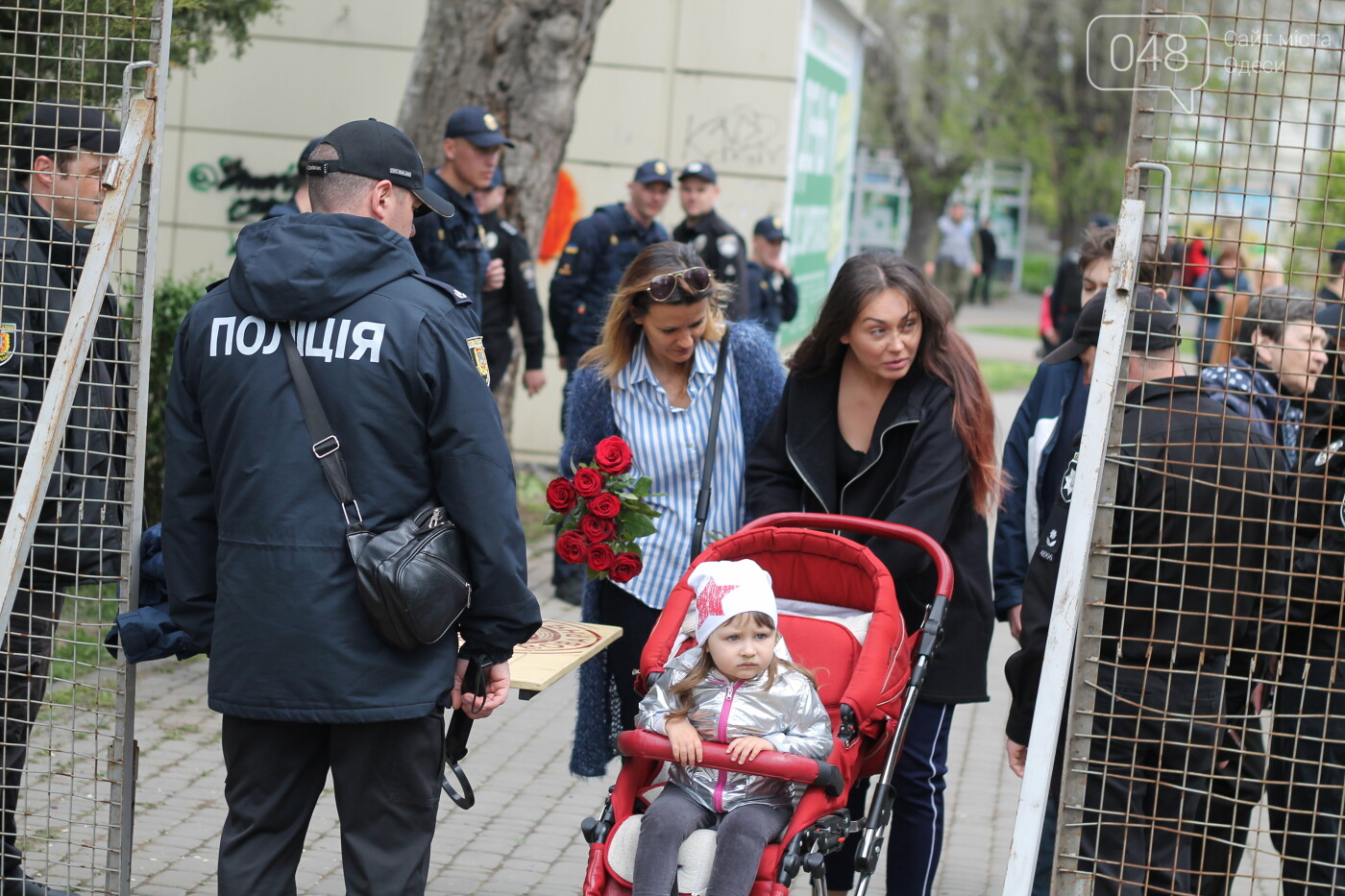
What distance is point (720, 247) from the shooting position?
9477 mm

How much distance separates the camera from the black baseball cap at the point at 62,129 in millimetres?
3891

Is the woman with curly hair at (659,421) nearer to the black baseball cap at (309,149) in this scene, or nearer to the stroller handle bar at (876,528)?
the stroller handle bar at (876,528)

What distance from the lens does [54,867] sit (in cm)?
465

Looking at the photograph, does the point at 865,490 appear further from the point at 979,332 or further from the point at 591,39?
the point at 979,332

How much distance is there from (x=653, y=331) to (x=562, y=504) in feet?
2.00

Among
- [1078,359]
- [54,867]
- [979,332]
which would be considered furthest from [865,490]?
[979,332]

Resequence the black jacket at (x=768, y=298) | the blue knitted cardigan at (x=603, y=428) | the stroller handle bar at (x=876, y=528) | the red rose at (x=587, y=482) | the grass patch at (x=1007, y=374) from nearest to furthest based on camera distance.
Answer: the stroller handle bar at (x=876, y=528)
the red rose at (x=587, y=482)
the blue knitted cardigan at (x=603, y=428)
the black jacket at (x=768, y=298)
the grass patch at (x=1007, y=374)

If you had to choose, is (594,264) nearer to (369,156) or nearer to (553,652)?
(553,652)

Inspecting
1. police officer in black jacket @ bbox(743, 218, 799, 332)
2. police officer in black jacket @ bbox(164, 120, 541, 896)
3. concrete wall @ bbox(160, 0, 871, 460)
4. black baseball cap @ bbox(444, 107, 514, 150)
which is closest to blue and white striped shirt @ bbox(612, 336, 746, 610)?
police officer in black jacket @ bbox(164, 120, 541, 896)

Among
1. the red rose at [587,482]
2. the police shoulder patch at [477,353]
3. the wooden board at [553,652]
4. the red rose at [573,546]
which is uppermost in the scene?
the police shoulder patch at [477,353]

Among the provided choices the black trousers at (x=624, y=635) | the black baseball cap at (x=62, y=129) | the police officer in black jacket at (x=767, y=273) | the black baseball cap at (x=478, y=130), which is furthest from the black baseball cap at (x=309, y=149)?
the police officer in black jacket at (x=767, y=273)

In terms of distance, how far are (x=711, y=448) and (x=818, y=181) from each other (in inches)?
418

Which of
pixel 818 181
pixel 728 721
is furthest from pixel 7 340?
pixel 818 181

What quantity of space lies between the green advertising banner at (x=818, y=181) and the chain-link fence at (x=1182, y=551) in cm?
869
